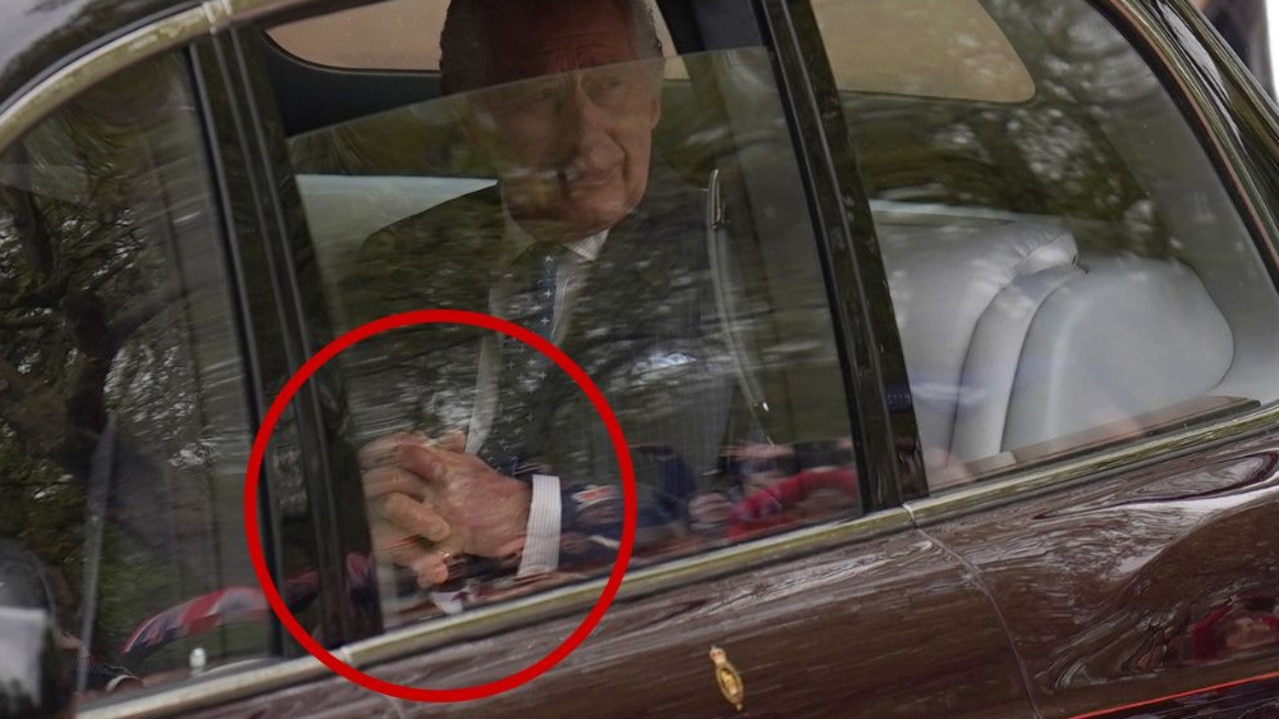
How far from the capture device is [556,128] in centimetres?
228

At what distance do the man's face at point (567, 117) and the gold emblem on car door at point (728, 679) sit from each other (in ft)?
1.80

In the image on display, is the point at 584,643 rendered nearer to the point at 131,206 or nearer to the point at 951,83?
the point at 131,206

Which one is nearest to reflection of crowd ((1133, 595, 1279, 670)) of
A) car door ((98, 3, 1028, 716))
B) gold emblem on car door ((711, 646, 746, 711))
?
car door ((98, 3, 1028, 716))

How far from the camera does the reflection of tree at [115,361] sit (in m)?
1.95

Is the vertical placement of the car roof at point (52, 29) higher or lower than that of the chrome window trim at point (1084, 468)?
higher

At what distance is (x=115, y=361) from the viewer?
6.51 ft

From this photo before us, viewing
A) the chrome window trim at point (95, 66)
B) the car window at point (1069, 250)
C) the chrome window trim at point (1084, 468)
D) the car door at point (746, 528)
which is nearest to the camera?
the chrome window trim at point (95, 66)

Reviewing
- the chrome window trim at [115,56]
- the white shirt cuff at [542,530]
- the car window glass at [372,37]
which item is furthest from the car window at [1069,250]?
the chrome window trim at [115,56]

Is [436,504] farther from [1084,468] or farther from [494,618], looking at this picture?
[1084,468]

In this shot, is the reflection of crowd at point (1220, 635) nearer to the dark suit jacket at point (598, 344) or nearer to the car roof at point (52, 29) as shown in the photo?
the dark suit jacket at point (598, 344)

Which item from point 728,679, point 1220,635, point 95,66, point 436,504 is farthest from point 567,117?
point 1220,635

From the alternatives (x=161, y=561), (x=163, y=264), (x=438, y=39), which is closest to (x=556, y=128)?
(x=438, y=39)

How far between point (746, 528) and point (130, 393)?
2.40 feet

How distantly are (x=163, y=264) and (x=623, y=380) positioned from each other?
57 centimetres
